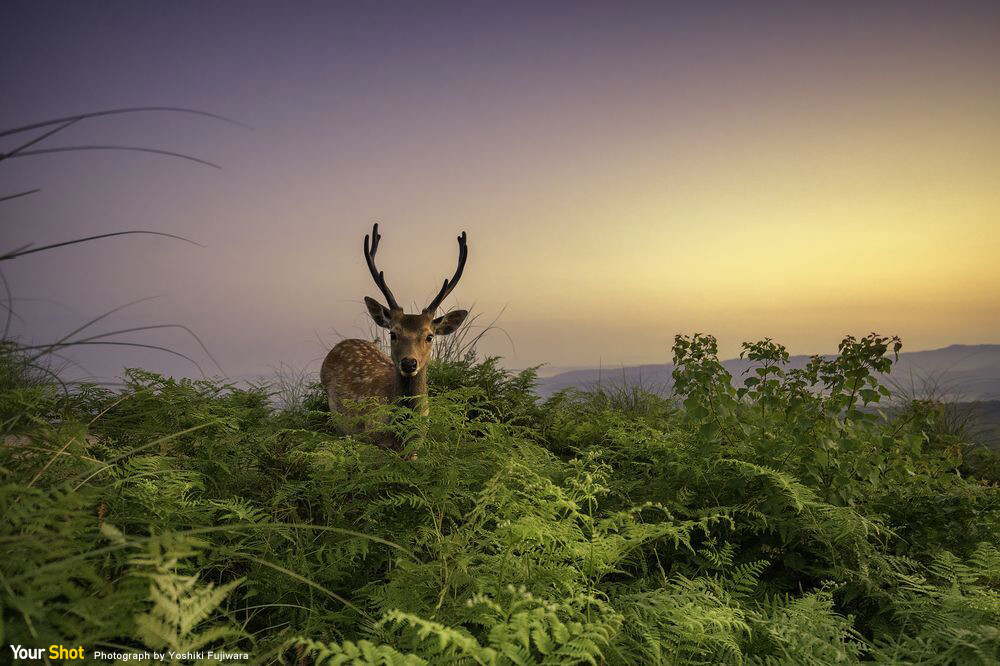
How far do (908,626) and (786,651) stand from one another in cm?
131

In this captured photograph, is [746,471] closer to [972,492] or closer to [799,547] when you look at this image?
[799,547]

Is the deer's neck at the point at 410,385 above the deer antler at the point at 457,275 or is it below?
below

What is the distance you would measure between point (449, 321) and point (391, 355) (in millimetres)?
875

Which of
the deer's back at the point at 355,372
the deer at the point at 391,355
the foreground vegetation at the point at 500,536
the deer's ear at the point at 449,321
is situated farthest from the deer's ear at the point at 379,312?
the foreground vegetation at the point at 500,536

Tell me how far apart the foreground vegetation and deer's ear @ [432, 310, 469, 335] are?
263cm

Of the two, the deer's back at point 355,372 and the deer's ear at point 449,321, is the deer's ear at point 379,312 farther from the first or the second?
the deer's back at point 355,372

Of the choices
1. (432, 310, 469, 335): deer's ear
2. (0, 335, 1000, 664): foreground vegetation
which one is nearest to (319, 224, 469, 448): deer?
(432, 310, 469, 335): deer's ear

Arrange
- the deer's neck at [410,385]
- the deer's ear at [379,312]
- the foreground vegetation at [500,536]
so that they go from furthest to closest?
the deer's ear at [379,312]
the deer's neck at [410,385]
the foreground vegetation at [500,536]

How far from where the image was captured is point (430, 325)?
7.48 metres

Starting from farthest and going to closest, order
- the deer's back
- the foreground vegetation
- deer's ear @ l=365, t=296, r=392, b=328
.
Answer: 1. the deer's back
2. deer's ear @ l=365, t=296, r=392, b=328
3. the foreground vegetation

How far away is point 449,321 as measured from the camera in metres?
7.70

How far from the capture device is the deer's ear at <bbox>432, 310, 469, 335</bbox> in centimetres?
763

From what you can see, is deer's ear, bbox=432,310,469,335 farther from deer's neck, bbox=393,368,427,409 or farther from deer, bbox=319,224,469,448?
deer's neck, bbox=393,368,427,409

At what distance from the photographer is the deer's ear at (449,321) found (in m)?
7.63
